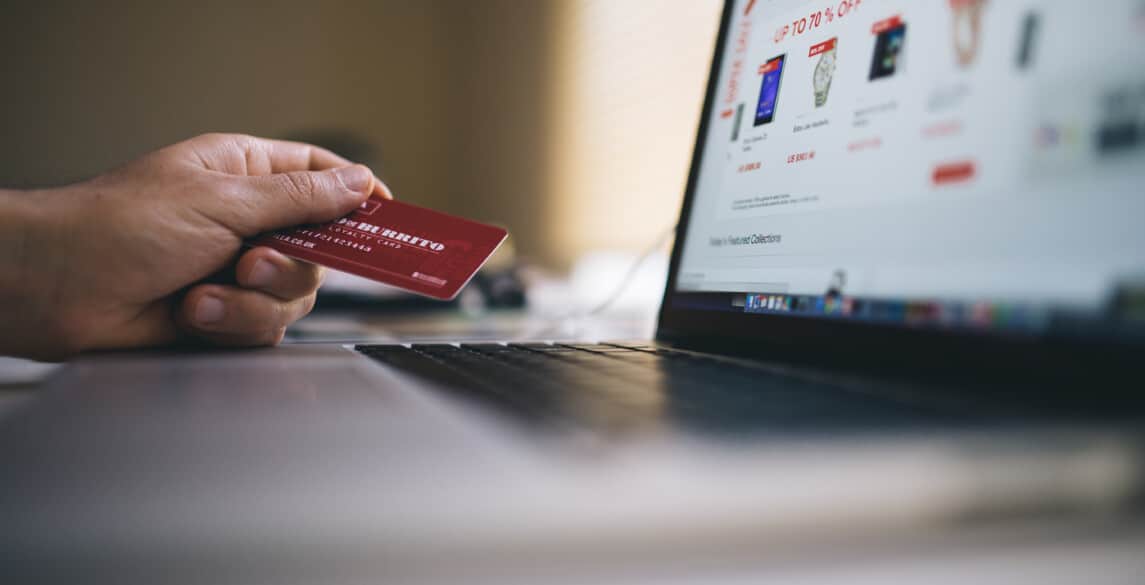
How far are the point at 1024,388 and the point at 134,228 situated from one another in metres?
0.61

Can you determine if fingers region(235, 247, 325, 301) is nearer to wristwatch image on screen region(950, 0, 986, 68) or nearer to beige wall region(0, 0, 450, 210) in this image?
wristwatch image on screen region(950, 0, 986, 68)

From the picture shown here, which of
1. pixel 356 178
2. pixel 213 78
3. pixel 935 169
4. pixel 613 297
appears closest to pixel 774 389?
pixel 935 169

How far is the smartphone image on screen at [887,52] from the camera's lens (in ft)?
1.75

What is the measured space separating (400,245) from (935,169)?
1.37 ft

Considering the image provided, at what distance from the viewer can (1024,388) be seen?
39 cm

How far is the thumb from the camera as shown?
2.14 ft

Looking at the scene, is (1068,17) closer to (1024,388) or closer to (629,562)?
(1024,388)

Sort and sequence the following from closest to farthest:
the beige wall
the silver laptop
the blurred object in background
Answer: the silver laptop
the blurred object in background
the beige wall

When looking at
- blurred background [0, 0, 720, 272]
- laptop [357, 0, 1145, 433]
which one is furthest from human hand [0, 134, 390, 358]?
blurred background [0, 0, 720, 272]

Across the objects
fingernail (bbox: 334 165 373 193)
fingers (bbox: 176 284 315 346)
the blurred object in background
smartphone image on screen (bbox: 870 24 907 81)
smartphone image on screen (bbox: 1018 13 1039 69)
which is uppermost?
the blurred object in background

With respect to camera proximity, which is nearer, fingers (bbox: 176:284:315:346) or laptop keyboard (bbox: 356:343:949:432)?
laptop keyboard (bbox: 356:343:949:432)

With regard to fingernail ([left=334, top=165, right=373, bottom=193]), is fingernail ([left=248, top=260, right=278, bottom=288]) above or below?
below

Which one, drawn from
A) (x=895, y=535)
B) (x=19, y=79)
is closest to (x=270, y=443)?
(x=895, y=535)

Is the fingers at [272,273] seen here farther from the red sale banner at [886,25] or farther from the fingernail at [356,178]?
the red sale banner at [886,25]
